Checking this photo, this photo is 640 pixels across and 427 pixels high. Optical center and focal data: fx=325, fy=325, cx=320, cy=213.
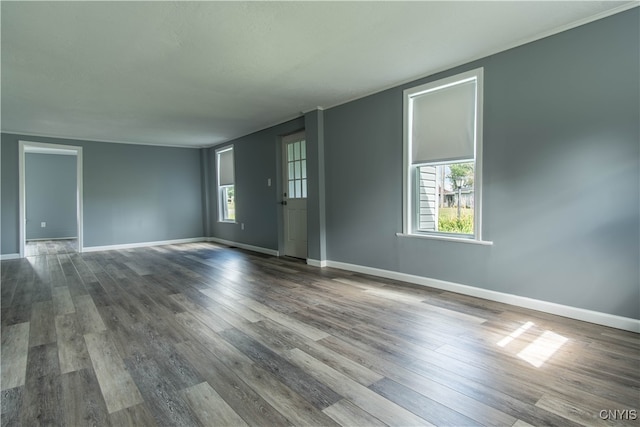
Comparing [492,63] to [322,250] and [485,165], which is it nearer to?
[485,165]

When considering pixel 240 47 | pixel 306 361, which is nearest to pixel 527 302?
pixel 306 361

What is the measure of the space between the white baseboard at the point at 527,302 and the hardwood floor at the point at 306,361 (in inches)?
3.6

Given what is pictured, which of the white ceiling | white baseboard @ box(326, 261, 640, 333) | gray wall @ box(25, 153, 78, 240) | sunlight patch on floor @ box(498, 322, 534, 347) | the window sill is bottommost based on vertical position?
sunlight patch on floor @ box(498, 322, 534, 347)

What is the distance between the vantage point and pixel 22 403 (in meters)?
1.66

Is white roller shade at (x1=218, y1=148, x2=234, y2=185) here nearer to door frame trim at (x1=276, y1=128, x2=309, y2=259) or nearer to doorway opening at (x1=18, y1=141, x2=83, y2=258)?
door frame trim at (x1=276, y1=128, x2=309, y2=259)

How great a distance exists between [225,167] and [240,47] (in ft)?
16.3

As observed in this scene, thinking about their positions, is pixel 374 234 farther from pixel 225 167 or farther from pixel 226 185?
pixel 225 167

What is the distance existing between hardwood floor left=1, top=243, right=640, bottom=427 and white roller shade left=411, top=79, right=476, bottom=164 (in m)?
1.49

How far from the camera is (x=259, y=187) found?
641 centimetres

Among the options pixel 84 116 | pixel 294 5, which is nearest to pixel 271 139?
pixel 84 116

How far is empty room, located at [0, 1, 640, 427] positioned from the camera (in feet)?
5.73

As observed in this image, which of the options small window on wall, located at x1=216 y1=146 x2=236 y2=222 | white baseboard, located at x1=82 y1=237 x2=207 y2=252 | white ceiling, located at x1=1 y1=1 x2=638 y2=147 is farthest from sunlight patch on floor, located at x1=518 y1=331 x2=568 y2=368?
white baseboard, located at x1=82 y1=237 x2=207 y2=252

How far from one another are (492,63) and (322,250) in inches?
124

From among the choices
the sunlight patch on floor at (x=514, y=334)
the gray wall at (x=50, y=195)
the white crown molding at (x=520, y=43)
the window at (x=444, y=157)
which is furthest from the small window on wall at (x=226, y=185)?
the sunlight patch on floor at (x=514, y=334)
